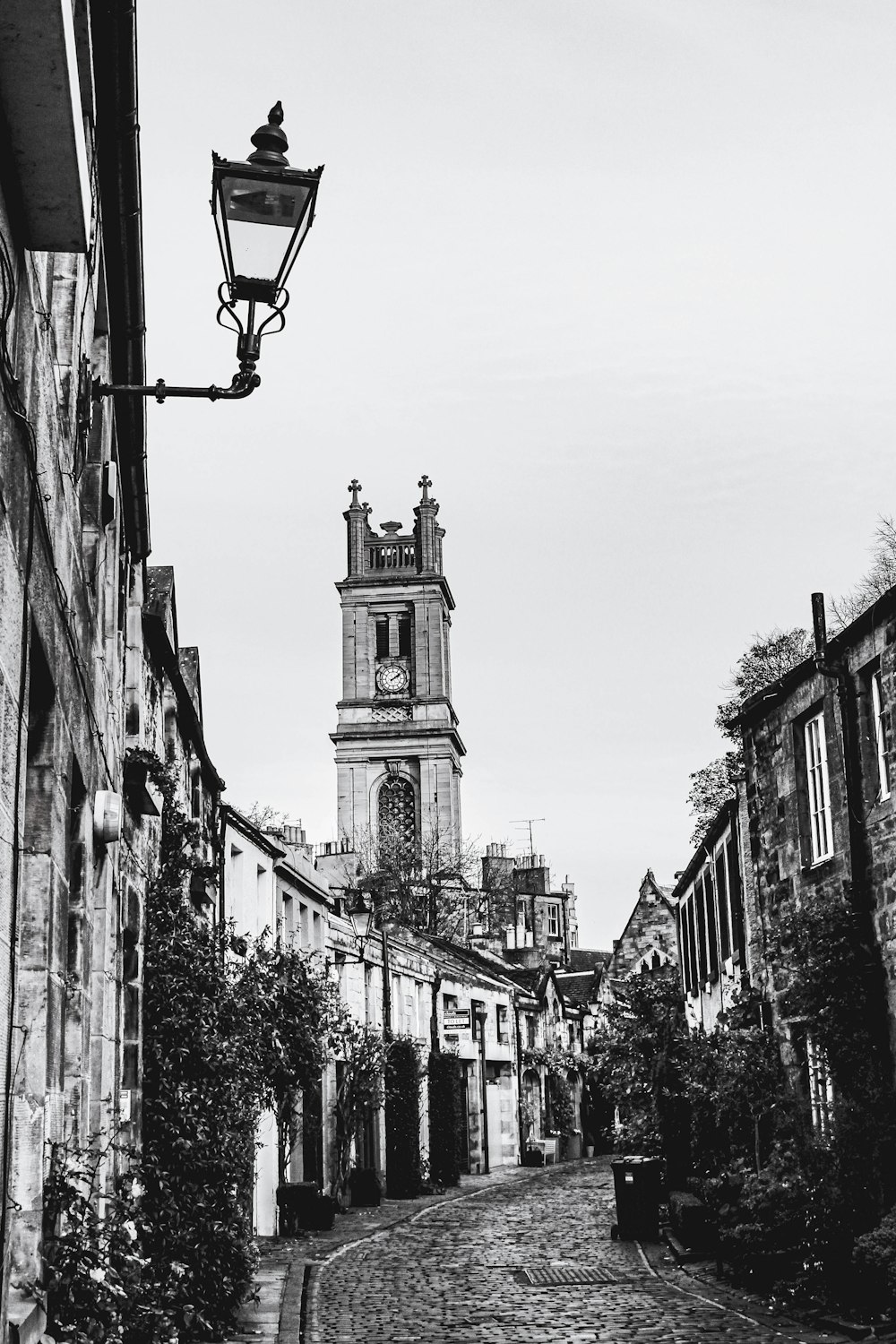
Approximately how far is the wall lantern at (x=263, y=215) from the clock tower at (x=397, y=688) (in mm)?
75598

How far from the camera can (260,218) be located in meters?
6.17

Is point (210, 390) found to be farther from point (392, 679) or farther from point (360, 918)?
point (392, 679)

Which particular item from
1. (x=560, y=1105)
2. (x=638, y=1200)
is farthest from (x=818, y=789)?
(x=560, y=1105)

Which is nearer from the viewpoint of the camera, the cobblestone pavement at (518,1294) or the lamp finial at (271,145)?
the lamp finial at (271,145)

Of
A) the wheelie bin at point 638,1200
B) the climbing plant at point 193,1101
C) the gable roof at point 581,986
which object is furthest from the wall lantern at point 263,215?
the gable roof at point 581,986

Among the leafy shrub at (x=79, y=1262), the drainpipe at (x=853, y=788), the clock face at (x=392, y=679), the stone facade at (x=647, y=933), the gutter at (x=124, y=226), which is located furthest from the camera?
the clock face at (x=392, y=679)

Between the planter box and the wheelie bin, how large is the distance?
5.53 meters

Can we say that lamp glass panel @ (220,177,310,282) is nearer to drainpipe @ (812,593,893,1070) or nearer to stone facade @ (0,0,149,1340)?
stone facade @ (0,0,149,1340)

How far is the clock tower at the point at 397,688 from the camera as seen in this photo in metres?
85.6

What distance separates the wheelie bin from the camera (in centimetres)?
1831

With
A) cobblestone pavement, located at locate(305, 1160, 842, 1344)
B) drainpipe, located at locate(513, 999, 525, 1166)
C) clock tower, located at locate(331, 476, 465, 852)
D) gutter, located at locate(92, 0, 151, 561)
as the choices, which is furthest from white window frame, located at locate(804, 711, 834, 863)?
clock tower, located at locate(331, 476, 465, 852)

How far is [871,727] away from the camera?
14.1 metres

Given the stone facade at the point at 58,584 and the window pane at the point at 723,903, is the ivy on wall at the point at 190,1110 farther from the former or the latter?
the window pane at the point at 723,903

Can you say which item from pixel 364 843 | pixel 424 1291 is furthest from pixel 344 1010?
pixel 364 843
